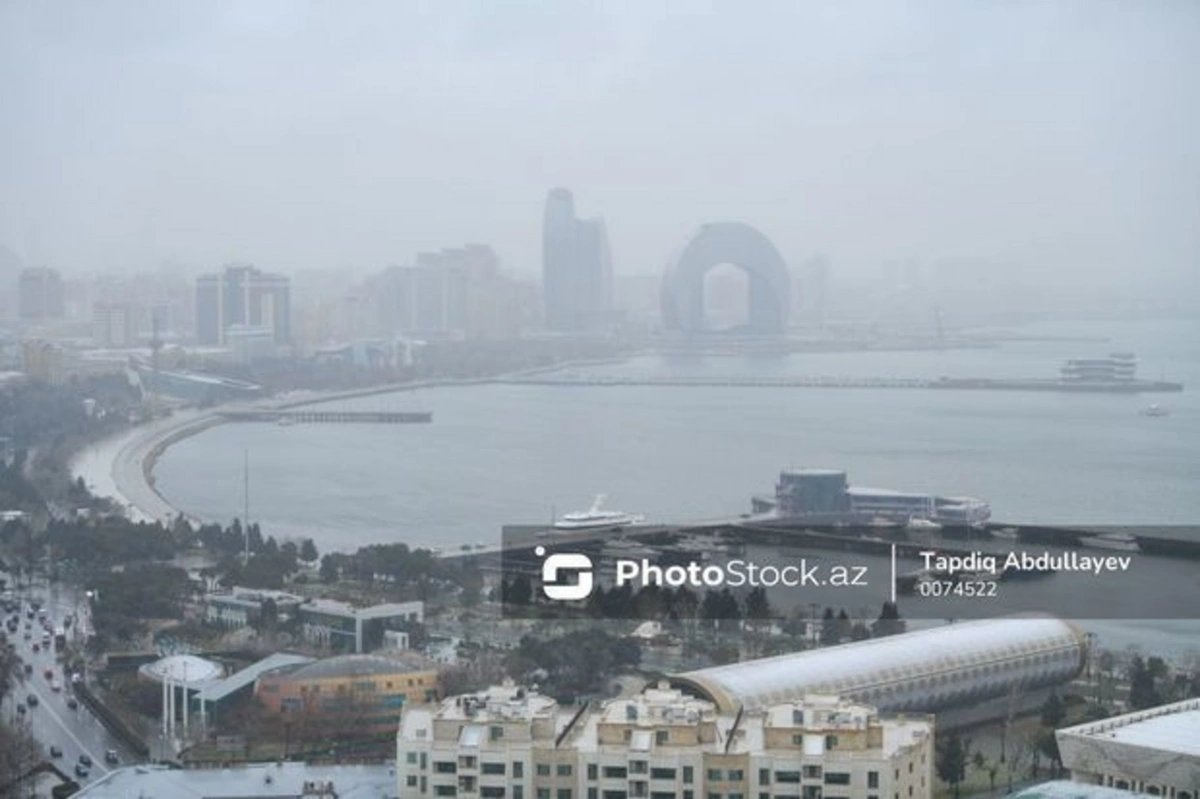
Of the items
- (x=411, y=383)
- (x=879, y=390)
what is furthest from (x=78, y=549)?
(x=411, y=383)

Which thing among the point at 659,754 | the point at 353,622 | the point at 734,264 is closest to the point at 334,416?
the point at 734,264

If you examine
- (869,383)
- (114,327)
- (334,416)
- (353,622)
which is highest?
(114,327)

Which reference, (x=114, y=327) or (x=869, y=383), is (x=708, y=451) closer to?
(x=869, y=383)

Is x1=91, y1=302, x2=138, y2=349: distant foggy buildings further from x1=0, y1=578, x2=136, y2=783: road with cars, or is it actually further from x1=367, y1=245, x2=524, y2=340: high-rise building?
x1=0, y1=578, x2=136, y2=783: road with cars

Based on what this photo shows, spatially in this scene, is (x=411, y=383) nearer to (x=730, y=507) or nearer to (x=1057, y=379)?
(x=1057, y=379)

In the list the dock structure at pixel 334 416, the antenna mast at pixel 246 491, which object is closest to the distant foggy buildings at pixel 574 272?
the dock structure at pixel 334 416

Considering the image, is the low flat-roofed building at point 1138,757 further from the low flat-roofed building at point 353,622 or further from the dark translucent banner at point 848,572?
the low flat-roofed building at point 353,622

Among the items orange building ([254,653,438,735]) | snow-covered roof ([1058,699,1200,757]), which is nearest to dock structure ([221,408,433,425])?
orange building ([254,653,438,735])
